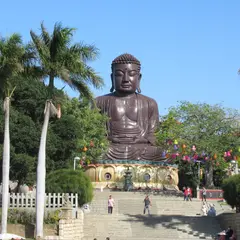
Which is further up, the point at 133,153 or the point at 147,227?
the point at 133,153

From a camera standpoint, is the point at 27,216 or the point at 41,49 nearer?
the point at 41,49

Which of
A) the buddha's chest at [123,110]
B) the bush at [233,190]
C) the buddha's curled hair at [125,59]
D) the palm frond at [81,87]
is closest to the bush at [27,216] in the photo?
the palm frond at [81,87]

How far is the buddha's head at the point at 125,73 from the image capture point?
51594 mm

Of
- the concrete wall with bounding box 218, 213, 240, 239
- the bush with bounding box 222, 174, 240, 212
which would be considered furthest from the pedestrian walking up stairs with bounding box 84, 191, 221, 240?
the bush with bounding box 222, 174, 240, 212

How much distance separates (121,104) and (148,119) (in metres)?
2.56

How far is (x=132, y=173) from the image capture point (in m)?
47.8

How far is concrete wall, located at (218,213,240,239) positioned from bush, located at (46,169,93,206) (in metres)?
6.12

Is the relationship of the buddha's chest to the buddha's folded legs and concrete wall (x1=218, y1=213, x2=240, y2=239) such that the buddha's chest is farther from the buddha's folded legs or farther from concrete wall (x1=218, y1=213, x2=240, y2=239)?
concrete wall (x1=218, y1=213, x2=240, y2=239)

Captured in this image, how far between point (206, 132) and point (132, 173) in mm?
6438

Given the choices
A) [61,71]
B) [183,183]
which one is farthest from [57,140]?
[183,183]

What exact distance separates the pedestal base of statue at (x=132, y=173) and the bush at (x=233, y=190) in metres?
18.9

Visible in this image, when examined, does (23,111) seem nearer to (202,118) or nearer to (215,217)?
(215,217)

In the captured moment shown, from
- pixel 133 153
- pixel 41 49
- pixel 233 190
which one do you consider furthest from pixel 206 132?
pixel 41 49

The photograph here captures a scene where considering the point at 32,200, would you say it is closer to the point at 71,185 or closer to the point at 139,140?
the point at 71,185
